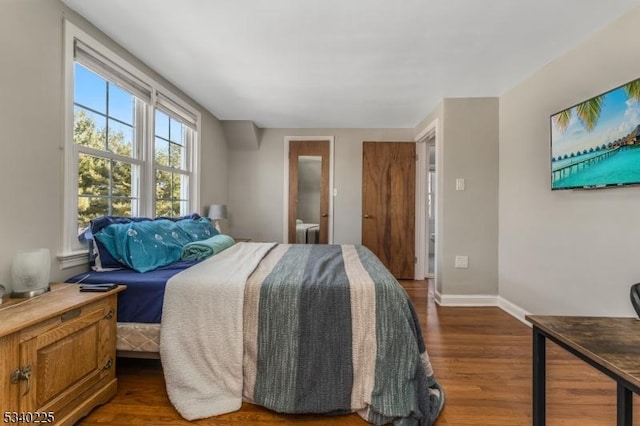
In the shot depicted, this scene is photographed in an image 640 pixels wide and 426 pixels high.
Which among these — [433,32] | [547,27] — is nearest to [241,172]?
[433,32]

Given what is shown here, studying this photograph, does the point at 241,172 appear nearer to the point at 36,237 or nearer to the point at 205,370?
the point at 36,237

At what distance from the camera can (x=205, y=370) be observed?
1.50 metres

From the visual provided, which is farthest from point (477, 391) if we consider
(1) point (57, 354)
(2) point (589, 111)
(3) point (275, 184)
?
(3) point (275, 184)

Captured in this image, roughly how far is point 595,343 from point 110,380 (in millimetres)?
2183

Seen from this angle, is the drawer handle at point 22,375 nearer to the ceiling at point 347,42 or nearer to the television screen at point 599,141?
the ceiling at point 347,42

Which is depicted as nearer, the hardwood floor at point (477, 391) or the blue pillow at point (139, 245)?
the hardwood floor at point (477, 391)

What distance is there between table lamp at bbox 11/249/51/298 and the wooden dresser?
0.06m

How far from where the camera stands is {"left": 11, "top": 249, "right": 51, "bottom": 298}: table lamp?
136 cm

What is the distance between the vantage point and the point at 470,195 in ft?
10.2

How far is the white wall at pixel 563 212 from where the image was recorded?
5.80ft

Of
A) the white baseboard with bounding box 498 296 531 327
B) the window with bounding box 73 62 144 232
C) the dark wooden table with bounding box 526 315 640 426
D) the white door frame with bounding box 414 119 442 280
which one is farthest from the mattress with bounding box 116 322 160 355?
the white door frame with bounding box 414 119 442 280

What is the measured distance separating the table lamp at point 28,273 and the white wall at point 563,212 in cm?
335

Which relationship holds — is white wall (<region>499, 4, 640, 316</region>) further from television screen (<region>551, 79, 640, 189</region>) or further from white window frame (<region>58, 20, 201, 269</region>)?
white window frame (<region>58, 20, 201, 269</region>)

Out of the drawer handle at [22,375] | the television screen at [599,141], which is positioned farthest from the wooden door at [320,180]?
the drawer handle at [22,375]
